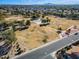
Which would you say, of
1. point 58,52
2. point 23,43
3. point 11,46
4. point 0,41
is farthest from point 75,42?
point 0,41

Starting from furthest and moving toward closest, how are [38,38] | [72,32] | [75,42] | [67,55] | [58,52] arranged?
[72,32] → [38,38] → [75,42] → [58,52] → [67,55]

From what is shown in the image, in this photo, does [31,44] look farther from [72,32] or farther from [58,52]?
[72,32]

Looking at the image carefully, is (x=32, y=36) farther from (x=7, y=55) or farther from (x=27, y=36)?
(x=7, y=55)

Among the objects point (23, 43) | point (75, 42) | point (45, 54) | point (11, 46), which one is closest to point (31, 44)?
point (23, 43)

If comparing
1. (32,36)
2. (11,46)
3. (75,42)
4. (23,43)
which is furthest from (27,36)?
(75,42)

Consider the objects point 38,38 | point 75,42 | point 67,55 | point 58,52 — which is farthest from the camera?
point 38,38

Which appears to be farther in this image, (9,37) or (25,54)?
(9,37)

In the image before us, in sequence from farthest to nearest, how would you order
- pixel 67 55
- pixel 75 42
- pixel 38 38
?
pixel 38 38 < pixel 75 42 < pixel 67 55

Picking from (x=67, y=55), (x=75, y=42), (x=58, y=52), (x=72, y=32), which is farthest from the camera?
(x=72, y=32)

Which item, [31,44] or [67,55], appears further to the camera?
[31,44]
